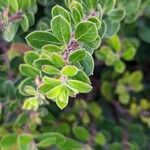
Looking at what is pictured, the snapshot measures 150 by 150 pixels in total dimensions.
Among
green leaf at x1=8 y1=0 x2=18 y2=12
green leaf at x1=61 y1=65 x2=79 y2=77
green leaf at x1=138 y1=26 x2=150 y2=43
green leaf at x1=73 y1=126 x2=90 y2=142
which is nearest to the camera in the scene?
green leaf at x1=61 y1=65 x2=79 y2=77

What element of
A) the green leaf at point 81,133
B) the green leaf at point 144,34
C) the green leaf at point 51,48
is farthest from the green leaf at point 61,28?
the green leaf at point 144,34

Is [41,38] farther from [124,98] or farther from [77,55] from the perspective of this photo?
[124,98]

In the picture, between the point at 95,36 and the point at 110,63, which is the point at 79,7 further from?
the point at 110,63

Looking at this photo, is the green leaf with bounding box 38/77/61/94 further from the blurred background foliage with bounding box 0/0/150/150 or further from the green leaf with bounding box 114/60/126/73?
the green leaf with bounding box 114/60/126/73

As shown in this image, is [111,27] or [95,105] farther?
[95,105]

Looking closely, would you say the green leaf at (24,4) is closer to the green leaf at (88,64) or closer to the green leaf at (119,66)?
the green leaf at (88,64)

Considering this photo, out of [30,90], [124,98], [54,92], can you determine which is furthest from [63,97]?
[124,98]

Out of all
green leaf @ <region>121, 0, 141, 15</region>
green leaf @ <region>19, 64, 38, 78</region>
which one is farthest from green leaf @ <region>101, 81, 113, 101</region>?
green leaf @ <region>19, 64, 38, 78</region>
